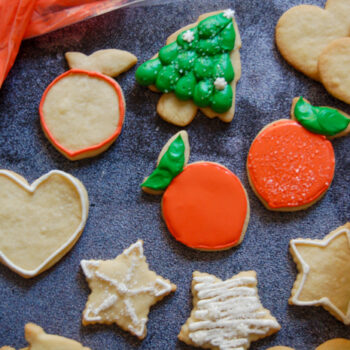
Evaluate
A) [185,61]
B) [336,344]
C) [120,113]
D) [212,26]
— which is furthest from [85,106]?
[336,344]

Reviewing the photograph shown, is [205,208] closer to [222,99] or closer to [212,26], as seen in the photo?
[222,99]

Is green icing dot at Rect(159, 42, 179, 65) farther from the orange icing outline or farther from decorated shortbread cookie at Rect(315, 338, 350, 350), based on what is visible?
decorated shortbread cookie at Rect(315, 338, 350, 350)

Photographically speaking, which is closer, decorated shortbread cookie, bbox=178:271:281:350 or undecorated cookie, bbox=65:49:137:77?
decorated shortbread cookie, bbox=178:271:281:350

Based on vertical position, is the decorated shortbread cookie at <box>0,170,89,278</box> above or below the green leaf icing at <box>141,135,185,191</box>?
below

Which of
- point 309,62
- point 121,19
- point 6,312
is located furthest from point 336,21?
point 6,312

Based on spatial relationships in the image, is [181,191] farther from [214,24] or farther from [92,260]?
[214,24]

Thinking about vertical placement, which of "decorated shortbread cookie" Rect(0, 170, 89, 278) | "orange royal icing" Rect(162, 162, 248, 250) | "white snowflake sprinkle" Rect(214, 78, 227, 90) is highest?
"white snowflake sprinkle" Rect(214, 78, 227, 90)

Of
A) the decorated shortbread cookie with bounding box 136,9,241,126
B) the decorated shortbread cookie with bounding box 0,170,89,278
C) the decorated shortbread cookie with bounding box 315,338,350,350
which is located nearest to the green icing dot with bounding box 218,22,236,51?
the decorated shortbread cookie with bounding box 136,9,241,126
